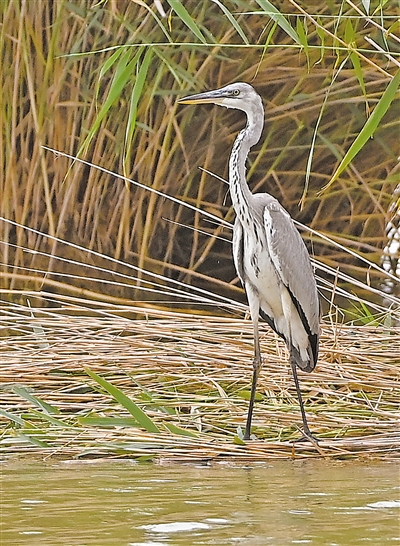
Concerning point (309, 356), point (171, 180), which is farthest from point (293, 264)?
point (171, 180)

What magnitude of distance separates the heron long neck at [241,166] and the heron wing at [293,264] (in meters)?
0.08

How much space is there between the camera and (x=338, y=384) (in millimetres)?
3928

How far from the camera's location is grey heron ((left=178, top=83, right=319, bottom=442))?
376 cm

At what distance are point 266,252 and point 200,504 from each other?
1427mm

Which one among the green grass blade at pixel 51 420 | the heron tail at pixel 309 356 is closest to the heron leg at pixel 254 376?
the heron tail at pixel 309 356

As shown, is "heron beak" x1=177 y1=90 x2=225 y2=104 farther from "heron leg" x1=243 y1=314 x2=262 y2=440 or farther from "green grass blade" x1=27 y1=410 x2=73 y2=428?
"green grass blade" x1=27 y1=410 x2=73 y2=428

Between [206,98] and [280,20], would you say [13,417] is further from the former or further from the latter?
[280,20]

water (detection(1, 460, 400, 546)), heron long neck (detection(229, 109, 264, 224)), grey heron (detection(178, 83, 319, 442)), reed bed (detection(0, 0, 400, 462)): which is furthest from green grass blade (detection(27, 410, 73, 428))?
heron long neck (detection(229, 109, 264, 224))

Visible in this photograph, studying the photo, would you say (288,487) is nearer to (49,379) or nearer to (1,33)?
(49,379)

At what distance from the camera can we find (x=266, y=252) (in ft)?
12.4

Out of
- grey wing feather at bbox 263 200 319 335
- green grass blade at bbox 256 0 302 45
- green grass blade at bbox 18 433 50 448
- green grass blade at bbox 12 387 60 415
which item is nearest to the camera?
green grass blade at bbox 256 0 302 45

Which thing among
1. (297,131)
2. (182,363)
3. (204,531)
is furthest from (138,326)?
(204,531)

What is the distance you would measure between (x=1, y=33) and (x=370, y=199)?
1788 mm

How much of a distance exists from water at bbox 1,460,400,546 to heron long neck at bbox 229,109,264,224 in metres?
0.92
